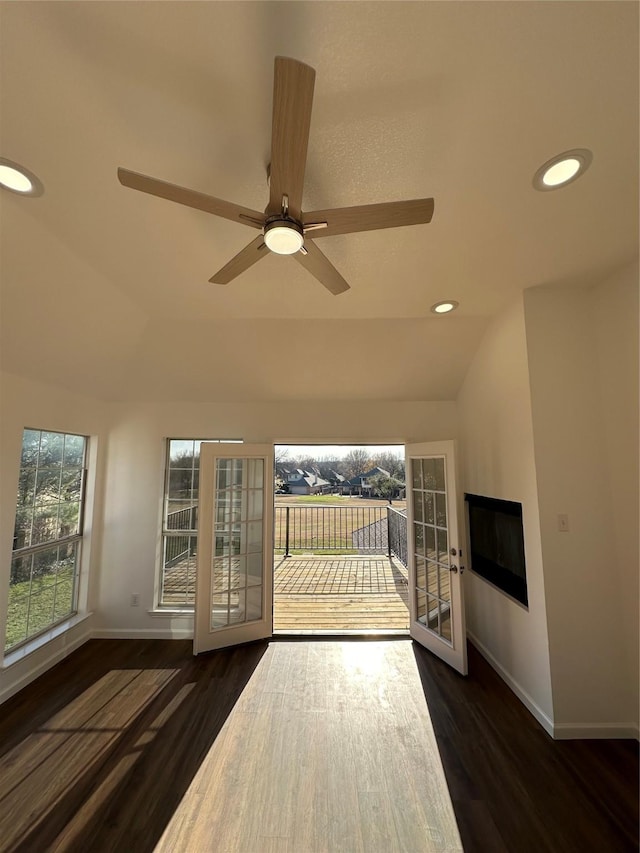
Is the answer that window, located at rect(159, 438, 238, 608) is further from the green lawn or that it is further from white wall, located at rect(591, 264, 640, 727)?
white wall, located at rect(591, 264, 640, 727)

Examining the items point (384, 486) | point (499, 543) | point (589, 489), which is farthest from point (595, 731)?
point (384, 486)

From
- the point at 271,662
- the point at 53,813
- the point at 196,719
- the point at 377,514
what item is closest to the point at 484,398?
the point at 271,662

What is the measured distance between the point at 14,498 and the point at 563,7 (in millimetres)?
3895

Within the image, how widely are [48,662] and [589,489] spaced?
14.7ft

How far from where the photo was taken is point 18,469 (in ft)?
9.12

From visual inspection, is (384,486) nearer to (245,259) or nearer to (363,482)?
(363,482)

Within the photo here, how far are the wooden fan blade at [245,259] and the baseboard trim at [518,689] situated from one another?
3.19 m

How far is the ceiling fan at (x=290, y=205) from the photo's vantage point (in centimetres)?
99

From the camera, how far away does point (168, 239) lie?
6.45 feet

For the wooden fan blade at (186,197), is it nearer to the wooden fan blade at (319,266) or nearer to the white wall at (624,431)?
the wooden fan blade at (319,266)

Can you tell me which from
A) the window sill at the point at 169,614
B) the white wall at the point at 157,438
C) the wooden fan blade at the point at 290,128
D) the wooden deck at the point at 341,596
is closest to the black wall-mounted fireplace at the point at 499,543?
the white wall at the point at 157,438

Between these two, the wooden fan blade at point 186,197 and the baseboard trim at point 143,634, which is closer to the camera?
the wooden fan blade at point 186,197

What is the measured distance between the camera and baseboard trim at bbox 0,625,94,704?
2.70m

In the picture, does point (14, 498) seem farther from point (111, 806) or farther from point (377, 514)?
point (377, 514)
